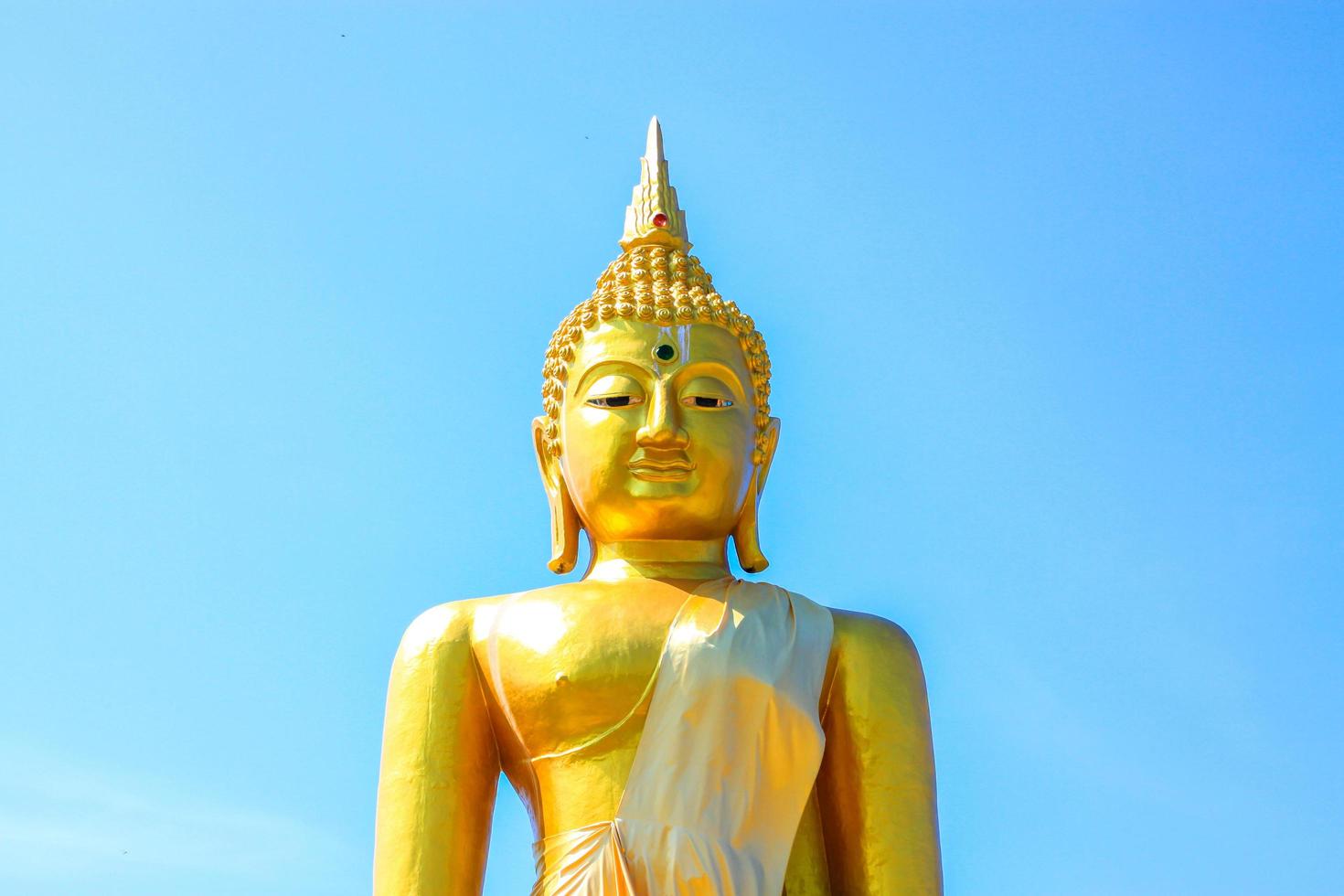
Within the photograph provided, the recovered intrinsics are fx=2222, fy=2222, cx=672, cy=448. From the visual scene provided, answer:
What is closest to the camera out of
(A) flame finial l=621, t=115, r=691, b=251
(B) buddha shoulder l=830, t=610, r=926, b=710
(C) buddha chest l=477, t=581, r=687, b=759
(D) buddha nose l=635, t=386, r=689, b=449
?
(C) buddha chest l=477, t=581, r=687, b=759

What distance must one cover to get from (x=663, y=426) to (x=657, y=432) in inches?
1.4

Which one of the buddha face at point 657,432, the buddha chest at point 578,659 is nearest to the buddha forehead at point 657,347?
the buddha face at point 657,432

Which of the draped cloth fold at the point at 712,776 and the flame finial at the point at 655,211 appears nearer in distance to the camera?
the draped cloth fold at the point at 712,776

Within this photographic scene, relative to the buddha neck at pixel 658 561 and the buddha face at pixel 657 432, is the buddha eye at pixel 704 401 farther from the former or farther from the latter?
the buddha neck at pixel 658 561

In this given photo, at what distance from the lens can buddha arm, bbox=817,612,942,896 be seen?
28.5ft

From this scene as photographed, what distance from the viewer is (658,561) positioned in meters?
9.37

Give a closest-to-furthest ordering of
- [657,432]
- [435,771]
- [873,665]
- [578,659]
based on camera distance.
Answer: [578,659], [435,771], [873,665], [657,432]

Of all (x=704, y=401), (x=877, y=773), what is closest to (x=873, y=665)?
(x=877, y=773)

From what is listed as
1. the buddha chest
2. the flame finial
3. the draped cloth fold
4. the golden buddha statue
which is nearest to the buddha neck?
the golden buddha statue

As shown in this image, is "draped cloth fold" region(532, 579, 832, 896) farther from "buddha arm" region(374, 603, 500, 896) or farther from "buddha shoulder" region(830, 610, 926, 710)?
"buddha arm" region(374, 603, 500, 896)

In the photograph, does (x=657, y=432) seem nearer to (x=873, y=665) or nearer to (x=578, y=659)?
(x=578, y=659)

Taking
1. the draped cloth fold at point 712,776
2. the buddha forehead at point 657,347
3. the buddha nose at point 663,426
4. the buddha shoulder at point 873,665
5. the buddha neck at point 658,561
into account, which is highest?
the buddha forehead at point 657,347

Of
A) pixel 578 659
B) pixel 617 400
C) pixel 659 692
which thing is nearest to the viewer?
pixel 659 692

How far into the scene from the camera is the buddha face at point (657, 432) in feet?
30.3
